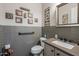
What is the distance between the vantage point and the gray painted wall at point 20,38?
5.74 ft

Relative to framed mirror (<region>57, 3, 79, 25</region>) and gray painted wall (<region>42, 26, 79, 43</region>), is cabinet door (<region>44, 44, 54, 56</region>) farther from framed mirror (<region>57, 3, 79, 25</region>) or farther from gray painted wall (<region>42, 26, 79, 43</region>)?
framed mirror (<region>57, 3, 79, 25</region>)

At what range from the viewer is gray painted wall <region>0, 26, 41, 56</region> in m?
1.75

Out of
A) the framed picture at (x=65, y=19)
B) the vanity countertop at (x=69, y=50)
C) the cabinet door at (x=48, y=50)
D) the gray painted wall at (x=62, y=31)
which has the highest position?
the framed picture at (x=65, y=19)

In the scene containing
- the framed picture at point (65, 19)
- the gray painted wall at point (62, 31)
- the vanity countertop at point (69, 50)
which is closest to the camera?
the vanity countertop at point (69, 50)

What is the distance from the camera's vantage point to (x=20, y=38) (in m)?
1.80

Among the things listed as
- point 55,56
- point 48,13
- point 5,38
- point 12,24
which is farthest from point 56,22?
point 5,38

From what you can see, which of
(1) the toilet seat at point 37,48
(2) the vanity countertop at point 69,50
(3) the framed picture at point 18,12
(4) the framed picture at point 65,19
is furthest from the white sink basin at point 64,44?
(3) the framed picture at point 18,12

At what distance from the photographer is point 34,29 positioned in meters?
1.77

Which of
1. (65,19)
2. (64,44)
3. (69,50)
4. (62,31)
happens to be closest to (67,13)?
(65,19)

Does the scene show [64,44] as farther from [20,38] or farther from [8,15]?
[8,15]

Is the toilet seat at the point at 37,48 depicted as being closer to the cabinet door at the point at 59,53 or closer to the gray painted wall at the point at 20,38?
the gray painted wall at the point at 20,38

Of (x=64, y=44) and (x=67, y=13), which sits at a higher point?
(x=67, y=13)

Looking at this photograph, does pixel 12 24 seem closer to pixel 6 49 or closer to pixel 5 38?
pixel 5 38

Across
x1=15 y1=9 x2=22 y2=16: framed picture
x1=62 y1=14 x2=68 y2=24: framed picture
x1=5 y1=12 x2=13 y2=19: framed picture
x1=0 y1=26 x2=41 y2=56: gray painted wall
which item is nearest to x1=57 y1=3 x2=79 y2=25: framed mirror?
x1=62 y1=14 x2=68 y2=24: framed picture
